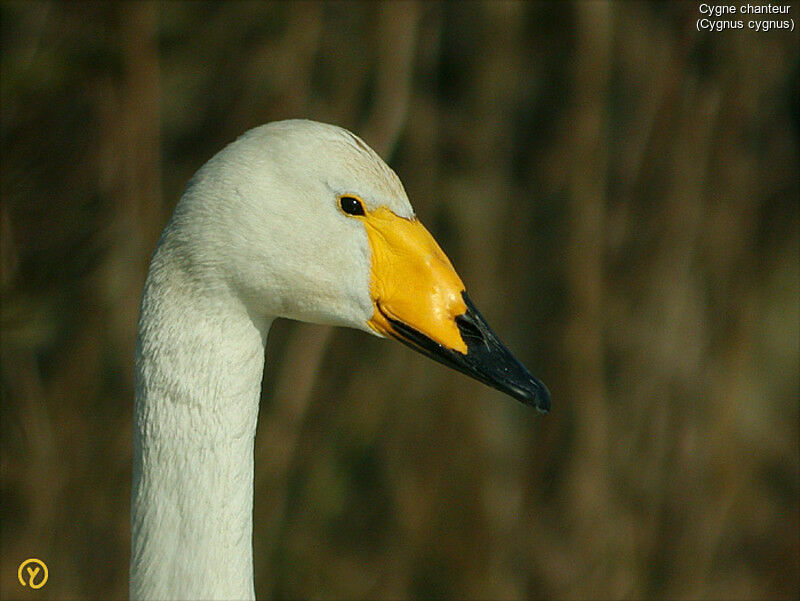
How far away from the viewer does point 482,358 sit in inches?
81.1

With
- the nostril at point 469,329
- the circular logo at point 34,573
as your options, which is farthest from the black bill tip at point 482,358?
the circular logo at point 34,573

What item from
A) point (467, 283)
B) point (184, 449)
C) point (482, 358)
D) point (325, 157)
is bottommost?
point (184, 449)

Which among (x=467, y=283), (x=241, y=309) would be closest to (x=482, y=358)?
(x=241, y=309)

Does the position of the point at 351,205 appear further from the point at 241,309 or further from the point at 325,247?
the point at 241,309

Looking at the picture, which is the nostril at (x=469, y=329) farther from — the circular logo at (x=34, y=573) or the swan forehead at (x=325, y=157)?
the circular logo at (x=34, y=573)

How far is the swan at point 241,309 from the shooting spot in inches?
75.2

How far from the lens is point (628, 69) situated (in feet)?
15.0

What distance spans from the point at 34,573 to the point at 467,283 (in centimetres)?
210

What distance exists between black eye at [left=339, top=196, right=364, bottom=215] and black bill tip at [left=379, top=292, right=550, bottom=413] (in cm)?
23

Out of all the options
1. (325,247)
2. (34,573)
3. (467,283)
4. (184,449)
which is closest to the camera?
(184,449)

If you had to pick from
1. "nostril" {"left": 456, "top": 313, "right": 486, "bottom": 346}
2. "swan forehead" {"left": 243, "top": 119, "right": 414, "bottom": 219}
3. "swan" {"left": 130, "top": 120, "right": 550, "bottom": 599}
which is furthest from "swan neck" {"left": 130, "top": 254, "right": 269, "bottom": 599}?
"nostril" {"left": 456, "top": 313, "right": 486, "bottom": 346}

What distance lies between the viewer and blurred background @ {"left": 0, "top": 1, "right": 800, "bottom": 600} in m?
3.85

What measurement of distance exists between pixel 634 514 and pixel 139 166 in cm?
245

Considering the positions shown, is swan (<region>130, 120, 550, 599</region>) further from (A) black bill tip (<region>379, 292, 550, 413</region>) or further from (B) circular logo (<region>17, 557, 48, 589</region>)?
(B) circular logo (<region>17, 557, 48, 589</region>)
